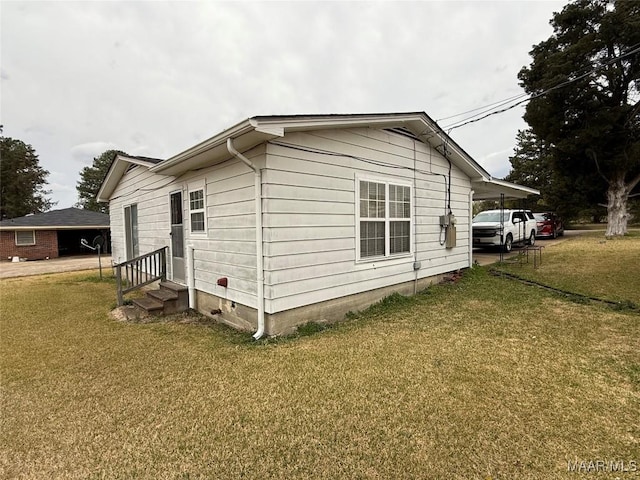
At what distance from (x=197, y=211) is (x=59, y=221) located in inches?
766

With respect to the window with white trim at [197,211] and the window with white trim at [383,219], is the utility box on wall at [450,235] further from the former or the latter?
the window with white trim at [197,211]

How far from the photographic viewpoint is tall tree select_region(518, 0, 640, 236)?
13.6 metres

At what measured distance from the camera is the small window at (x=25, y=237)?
18469 mm

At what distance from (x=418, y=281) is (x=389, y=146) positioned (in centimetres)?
288

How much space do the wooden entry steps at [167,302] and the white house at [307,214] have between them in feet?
0.75

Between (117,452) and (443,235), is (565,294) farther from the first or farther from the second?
(117,452)

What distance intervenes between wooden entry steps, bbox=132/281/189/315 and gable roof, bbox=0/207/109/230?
57.3 feet

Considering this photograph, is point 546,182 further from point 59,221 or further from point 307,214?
point 59,221

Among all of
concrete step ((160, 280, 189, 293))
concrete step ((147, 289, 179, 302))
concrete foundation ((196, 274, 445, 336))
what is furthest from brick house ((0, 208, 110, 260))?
concrete foundation ((196, 274, 445, 336))

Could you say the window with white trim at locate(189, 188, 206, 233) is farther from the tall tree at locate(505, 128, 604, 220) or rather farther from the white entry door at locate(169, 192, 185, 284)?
the tall tree at locate(505, 128, 604, 220)

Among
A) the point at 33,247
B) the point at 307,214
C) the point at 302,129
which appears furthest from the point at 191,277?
the point at 33,247

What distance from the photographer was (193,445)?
2285 millimetres

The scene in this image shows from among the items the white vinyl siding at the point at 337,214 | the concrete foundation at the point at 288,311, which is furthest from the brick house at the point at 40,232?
the white vinyl siding at the point at 337,214

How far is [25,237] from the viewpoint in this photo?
61.3 ft
